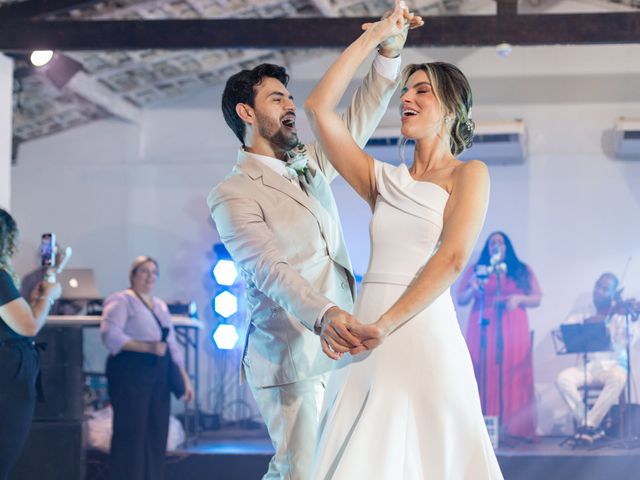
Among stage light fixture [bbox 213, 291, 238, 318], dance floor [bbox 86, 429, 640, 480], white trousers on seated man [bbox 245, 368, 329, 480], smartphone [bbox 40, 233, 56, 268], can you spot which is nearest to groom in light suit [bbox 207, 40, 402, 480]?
white trousers on seated man [bbox 245, 368, 329, 480]

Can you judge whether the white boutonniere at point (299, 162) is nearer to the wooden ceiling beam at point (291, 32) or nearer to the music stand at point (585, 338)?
the wooden ceiling beam at point (291, 32)

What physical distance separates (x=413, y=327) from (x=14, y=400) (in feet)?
8.68

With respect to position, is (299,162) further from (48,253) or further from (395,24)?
(48,253)

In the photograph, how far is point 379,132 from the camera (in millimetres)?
9703

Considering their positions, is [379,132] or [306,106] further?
[379,132]

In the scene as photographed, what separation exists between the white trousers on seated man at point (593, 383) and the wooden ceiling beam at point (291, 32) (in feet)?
9.54

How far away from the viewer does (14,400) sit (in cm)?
432

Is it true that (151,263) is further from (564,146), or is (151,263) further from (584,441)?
(564,146)

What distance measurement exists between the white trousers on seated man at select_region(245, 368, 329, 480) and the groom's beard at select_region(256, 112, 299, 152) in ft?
2.43

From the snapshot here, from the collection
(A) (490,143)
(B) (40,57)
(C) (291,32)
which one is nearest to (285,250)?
(C) (291,32)

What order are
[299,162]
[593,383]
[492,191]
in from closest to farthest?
1. [299,162]
2. [593,383]
3. [492,191]

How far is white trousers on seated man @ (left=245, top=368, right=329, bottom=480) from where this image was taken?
285 cm

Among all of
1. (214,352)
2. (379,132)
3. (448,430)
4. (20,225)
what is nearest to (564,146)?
(379,132)

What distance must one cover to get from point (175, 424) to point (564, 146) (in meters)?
4.73
